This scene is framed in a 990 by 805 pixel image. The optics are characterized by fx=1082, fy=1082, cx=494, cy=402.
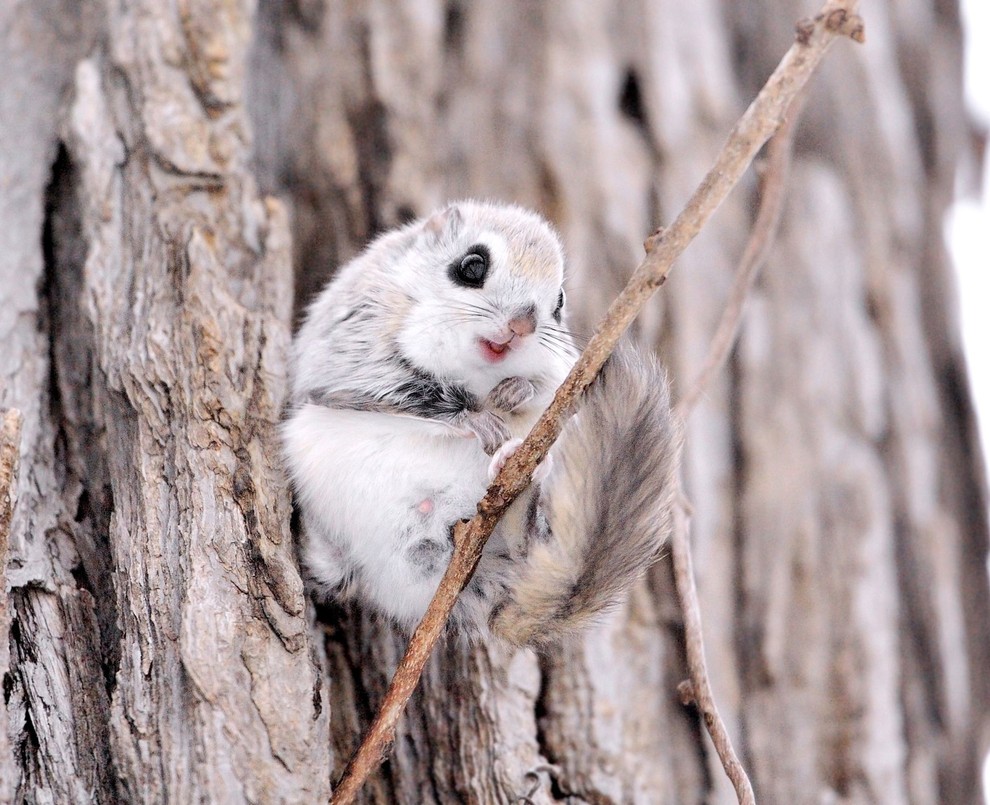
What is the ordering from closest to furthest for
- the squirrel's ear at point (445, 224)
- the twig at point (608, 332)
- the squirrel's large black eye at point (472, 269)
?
the twig at point (608, 332), the squirrel's large black eye at point (472, 269), the squirrel's ear at point (445, 224)

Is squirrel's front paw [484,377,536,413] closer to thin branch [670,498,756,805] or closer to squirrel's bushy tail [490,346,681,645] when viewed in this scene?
squirrel's bushy tail [490,346,681,645]

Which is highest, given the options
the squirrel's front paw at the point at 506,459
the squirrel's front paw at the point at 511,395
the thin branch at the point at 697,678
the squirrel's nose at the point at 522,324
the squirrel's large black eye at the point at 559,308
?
the squirrel's large black eye at the point at 559,308

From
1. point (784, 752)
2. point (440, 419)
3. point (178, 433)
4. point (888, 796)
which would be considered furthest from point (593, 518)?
point (888, 796)

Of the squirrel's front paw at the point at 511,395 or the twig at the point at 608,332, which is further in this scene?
the squirrel's front paw at the point at 511,395

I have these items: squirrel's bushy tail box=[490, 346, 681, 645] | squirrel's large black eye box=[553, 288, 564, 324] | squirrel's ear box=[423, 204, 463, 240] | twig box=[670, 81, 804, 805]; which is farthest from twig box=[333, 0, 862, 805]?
squirrel's ear box=[423, 204, 463, 240]

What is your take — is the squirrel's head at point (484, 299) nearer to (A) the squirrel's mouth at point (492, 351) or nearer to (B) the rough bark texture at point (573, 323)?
(A) the squirrel's mouth at point (492, 351)

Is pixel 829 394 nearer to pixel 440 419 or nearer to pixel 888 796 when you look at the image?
pixel 888 796

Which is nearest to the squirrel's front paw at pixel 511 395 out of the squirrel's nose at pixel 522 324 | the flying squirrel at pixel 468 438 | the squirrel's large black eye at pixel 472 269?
the flying squirrel at pixel 468 438
